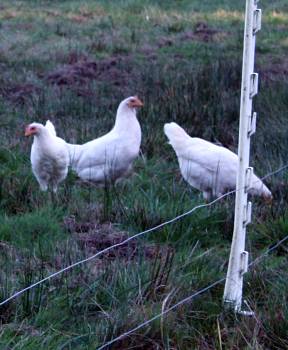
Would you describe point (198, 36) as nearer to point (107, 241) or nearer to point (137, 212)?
point (137, 212)

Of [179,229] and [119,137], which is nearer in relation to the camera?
[179,229]

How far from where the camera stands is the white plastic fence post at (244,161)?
15.4 ft

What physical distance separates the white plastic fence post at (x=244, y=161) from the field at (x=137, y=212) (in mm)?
175

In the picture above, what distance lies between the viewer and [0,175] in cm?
804

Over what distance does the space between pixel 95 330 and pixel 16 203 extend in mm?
2790

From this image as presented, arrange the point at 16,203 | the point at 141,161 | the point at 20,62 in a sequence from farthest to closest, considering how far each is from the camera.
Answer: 1. the point at 20,62
2. the point at 141,161
3. the point at 16,203

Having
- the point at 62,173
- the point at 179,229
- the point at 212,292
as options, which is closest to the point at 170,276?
the point at 212,292

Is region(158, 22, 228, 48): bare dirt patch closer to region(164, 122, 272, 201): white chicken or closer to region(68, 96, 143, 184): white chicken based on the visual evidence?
region(68, 96, 143, 184): white chicken

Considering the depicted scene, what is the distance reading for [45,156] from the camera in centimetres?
833

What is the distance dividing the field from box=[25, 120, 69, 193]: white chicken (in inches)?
5.7

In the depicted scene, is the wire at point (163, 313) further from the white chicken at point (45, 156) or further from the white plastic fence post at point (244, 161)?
the white chicken at point (45, 156)

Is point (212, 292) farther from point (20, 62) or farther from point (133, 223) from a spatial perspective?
point (20, 62)

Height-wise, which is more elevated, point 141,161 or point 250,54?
point 250,54

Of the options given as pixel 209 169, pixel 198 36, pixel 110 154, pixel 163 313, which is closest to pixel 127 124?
pixel 110 154
